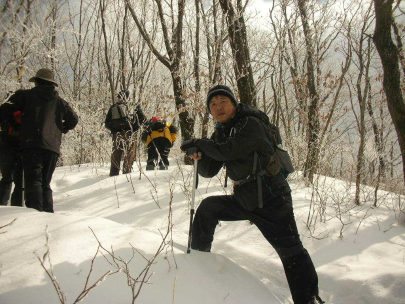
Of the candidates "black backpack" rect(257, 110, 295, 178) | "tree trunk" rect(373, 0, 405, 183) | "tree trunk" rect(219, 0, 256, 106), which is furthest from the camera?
"tree trunk" rect(219, 0, 256, 106)

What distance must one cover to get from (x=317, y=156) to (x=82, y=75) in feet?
39.3

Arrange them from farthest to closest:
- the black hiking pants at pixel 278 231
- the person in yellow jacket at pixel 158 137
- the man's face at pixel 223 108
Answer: the person in yellow jacket at pixel 158 137 < the man's face at pixel 223 108 < the black hiking pants at pixel 278 231

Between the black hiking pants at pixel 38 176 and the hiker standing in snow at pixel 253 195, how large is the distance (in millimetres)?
1855

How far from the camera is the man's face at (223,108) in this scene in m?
1.99

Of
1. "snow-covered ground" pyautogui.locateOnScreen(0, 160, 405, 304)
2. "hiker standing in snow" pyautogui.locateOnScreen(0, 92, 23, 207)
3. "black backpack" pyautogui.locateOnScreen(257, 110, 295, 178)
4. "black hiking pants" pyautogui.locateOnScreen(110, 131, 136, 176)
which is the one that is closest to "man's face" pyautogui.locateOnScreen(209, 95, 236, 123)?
"black backpack" pyautogui.locateOnScreen(257, 110, 295, 178)

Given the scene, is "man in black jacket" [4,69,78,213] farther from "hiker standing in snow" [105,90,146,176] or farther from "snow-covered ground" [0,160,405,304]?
"hiker standing in snow" [105,90,146,176]

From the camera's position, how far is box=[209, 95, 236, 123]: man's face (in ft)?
6.52

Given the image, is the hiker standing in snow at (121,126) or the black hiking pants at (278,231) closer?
the black hiking pants at (278,231)

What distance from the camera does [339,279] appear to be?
217 cm

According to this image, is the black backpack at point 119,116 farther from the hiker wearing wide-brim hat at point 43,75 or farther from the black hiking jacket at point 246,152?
the black hiking jacket at point 246,152

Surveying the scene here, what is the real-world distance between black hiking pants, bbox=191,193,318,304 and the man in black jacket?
1.93m

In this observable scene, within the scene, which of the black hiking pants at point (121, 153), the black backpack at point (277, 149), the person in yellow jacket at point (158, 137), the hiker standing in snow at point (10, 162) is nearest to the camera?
the black backpack at point (277, 149)

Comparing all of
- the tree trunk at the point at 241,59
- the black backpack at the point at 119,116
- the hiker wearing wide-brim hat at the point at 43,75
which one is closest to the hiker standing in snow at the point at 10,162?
the hiker wearing wide-brim hat at the point at 43,75

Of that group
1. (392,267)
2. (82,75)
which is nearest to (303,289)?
(392,267)
